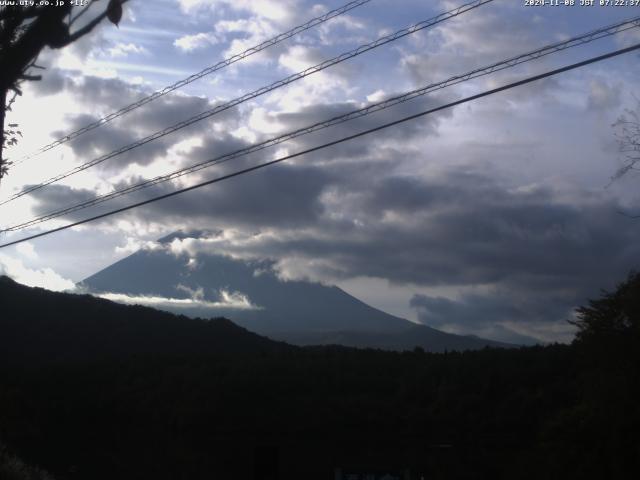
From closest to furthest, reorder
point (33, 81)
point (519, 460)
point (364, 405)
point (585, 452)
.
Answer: point (33, 81) < point (585, 452) < point (519, 460) < point (364, 405)

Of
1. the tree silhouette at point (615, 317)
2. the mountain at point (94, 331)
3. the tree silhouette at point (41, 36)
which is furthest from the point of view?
the mountain at point (94, 331)

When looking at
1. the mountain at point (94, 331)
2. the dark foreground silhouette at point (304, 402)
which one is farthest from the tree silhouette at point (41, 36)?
the mountain at point (94, 331)

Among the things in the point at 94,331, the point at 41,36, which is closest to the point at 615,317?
the point at 41,36

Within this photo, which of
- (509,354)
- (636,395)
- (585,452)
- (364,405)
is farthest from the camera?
(509,354)

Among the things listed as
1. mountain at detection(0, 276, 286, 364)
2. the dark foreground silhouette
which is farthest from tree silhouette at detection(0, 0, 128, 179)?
mountain at detection(0, 276, 286, 364)

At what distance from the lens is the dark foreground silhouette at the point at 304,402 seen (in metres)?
21.6

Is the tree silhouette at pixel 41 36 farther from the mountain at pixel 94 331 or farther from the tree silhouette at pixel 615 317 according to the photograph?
the mountain at pixel 94 331

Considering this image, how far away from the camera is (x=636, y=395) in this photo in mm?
19281

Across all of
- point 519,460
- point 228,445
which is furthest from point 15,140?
point 228,445

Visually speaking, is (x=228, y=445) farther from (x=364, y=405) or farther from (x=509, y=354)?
(x=509, y=354)

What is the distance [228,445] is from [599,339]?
81.7 feet

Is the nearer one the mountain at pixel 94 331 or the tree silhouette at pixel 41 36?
the tree silhouette at pixel 41 36

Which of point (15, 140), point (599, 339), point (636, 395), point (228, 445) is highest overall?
point (15, 140)

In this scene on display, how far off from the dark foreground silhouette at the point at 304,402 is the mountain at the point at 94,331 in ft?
0.58
